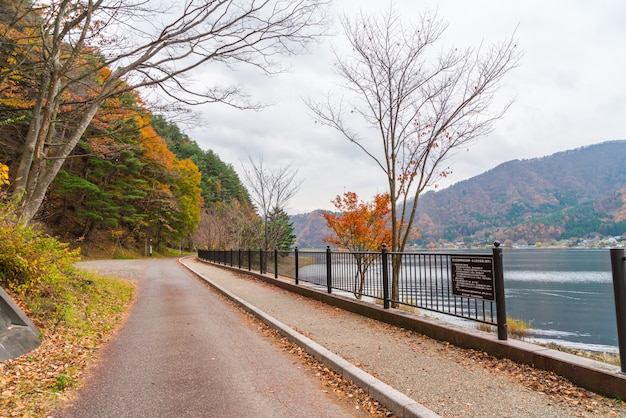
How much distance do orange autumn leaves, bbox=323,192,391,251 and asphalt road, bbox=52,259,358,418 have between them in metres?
12.1

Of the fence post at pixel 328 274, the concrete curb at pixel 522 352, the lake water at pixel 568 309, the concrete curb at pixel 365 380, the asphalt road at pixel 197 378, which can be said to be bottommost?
the lake water at pixel 568 309

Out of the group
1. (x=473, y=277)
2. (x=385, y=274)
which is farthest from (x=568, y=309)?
(x=473, y=277)

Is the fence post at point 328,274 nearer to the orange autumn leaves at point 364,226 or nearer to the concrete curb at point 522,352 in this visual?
the concrete curb at point 522,352

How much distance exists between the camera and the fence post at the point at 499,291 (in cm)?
496

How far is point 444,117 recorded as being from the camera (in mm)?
11391

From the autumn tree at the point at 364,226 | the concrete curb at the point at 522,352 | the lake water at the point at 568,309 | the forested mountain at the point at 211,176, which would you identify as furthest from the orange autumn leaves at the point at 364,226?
A: the forested mountain at the point at 211,176

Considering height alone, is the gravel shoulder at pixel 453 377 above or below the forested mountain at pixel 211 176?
below

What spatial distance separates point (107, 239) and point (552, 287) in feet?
Answer: 146

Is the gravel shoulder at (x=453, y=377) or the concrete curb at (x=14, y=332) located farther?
the concrete curb at (x=14, y=332)

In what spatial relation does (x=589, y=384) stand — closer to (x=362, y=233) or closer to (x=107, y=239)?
(x=362, y=233)

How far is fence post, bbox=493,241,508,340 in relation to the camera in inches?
195

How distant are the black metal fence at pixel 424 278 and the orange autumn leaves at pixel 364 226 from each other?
23.8ft

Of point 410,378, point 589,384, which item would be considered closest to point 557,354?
point 589,384

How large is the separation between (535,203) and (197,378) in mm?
130399
